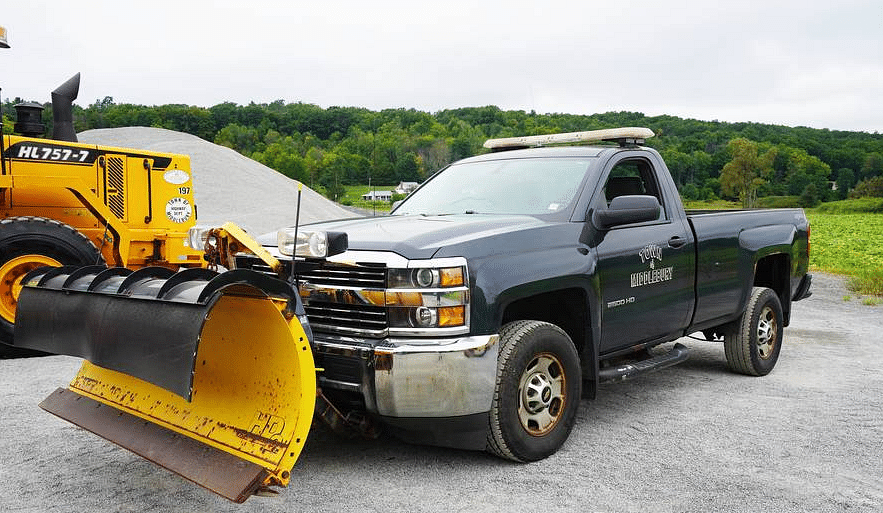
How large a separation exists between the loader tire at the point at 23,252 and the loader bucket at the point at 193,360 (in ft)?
11.6

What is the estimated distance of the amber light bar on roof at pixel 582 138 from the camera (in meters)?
6.12

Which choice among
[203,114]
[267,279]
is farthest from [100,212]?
[203,114]

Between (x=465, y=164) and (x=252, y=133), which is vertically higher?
(x=252, y=133)

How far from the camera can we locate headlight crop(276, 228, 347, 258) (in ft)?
13.1

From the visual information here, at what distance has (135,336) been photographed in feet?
11.8

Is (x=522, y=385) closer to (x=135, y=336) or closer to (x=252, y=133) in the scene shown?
(x=135, y=336)

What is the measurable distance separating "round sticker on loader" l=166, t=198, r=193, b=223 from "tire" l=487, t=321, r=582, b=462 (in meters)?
6.69

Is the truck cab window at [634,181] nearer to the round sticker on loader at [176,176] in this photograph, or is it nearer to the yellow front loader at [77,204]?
the yellow front loader at [77,204]

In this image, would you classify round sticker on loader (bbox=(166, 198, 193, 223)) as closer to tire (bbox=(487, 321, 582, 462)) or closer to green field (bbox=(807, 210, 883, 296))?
tire (bbox=(487, 321, 582, 462))

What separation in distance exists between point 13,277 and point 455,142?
11744 mm

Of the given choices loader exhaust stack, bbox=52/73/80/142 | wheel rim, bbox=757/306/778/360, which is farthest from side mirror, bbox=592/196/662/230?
loader exhaust stack, bbox=52/73/80/142

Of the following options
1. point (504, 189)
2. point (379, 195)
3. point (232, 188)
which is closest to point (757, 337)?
point (504, 189)

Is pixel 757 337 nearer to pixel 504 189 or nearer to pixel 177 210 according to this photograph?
pixel 504 189

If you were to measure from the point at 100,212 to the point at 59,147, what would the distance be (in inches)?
33.2
